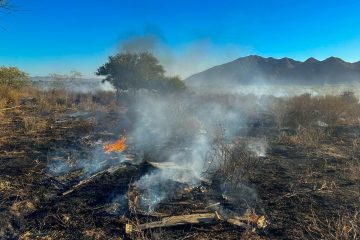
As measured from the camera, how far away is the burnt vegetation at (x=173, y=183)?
4.32m

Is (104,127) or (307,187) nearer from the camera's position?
(307,187)

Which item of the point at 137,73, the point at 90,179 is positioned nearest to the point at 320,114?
the point at 90,179

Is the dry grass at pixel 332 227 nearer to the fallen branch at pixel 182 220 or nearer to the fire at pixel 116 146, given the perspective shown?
the fallen branch at pixel 182 220

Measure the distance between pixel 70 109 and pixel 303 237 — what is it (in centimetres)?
1394

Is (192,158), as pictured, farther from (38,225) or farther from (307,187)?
(38,225)

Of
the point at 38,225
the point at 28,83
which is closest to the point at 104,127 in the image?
the point at 38,225

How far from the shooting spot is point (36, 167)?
6.62m

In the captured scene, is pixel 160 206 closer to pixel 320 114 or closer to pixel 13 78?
pixel 320 114

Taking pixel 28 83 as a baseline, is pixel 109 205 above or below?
below

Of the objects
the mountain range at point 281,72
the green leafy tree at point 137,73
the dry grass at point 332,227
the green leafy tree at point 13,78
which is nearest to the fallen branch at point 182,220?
the dry grass at point 332,227

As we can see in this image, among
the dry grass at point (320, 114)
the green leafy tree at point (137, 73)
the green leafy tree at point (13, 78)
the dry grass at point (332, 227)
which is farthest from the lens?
the green leafy tree at point (137, 73)

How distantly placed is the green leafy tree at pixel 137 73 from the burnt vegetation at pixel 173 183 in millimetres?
11713

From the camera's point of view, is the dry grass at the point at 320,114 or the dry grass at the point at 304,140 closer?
Result: the dry grass at the point at 304,140

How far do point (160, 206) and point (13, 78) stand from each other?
16879 millimetres
